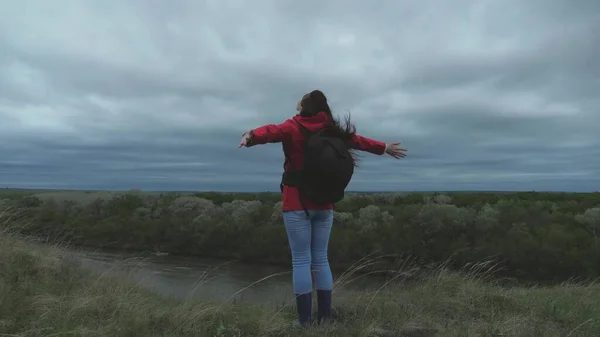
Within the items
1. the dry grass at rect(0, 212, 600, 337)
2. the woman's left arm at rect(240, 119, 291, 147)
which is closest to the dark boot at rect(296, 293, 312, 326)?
the dry grass at rect(0, 212, 600, 337)

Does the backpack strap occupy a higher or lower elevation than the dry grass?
higher

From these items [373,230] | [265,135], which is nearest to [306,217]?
[265,135]

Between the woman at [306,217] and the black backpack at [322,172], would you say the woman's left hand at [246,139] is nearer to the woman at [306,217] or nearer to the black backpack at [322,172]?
the woman at [306,217]

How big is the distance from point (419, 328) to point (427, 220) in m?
23.7

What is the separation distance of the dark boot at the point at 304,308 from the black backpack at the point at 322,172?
76 centimetres

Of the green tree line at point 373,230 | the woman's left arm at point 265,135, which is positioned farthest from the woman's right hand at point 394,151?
the green tree line at point 373,230

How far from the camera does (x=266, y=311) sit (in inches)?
160

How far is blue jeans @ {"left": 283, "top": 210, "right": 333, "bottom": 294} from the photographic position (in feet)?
11.9

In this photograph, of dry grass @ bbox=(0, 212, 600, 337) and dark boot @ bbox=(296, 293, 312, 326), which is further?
dark boot @ bbox=(296, 293, 312, 326)

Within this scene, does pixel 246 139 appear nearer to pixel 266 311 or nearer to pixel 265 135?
pixel 265 135

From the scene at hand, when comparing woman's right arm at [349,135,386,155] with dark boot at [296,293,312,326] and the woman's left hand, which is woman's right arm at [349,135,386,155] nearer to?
the woman's left hand

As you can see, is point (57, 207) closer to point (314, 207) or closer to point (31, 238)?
point (31, 238)

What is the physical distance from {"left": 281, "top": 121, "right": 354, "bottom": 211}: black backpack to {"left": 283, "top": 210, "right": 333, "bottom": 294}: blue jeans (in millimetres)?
166

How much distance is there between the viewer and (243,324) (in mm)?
3543
